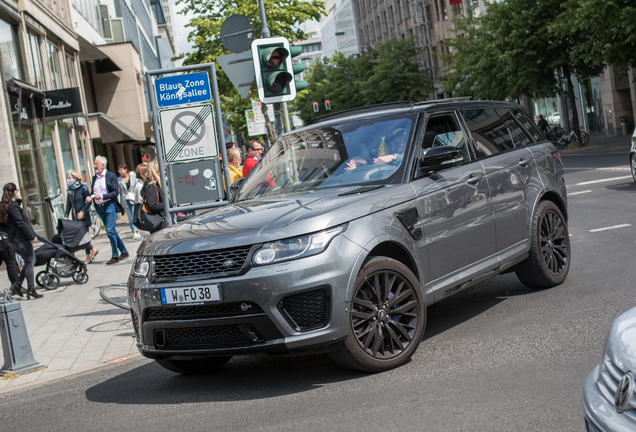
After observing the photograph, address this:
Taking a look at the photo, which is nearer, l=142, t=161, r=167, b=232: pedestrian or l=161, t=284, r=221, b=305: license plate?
l=161, t=284, r=221, b=305: license plate

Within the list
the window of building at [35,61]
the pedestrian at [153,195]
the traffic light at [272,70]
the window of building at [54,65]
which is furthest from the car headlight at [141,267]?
the window of building at [54,65]

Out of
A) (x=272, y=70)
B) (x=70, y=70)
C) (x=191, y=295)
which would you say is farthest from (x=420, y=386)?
(x=70, y=70)

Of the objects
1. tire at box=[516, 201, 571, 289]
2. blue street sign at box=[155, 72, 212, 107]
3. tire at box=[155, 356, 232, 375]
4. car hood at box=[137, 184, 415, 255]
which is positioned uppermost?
blue street sign at box=[155, 72, 212, 107]

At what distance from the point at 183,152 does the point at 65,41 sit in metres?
18.7

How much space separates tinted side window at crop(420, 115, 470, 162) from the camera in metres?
6.00

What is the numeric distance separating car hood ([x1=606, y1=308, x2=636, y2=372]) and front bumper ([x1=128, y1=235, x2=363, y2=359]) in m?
2.12

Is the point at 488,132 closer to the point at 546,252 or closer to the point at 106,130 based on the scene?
the point at 546,252

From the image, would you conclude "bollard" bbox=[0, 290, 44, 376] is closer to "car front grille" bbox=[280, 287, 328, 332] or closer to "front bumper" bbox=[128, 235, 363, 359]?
"front bumper" bbox=[128, 235, 363, 359]

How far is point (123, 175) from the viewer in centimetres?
2180

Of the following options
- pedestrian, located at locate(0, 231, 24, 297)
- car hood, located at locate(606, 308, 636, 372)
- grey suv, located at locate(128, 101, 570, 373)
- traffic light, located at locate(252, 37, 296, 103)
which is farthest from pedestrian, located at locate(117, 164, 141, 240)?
car hood, located at locate(606, 308, 636, 372)

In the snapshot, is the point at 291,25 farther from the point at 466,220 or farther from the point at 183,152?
the point at 466,220

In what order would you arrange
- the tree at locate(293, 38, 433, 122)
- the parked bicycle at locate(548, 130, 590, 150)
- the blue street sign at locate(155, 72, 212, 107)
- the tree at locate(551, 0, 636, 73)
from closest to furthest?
the blue street sign at locate(155, 72, 212, 107)
the tree at locate(551, 0, 636, 73)
the parked bicycle at locate(548, 130, 590, 150)
the tree at locate(293, 38, 433, 122)

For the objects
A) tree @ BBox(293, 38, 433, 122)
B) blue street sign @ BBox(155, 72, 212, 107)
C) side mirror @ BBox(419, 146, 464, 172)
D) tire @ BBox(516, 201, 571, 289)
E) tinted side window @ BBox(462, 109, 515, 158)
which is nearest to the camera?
side mirror @ BBox(419, 146, 464, 172)

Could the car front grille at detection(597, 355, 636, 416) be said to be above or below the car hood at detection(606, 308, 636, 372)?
below
